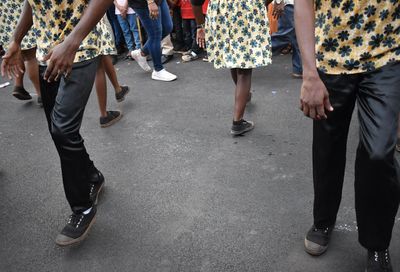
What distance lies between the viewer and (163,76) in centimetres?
585

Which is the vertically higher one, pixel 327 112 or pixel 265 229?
pixel 327 112

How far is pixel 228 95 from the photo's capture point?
16.4ft

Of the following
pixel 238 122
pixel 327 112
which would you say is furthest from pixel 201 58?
pixel 327 112

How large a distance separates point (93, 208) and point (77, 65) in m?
0.95

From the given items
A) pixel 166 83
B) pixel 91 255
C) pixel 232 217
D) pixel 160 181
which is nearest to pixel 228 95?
pixel 166 83

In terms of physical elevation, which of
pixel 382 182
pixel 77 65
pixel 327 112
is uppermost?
pixel 77 65

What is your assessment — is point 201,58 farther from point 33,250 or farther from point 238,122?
point 33,250

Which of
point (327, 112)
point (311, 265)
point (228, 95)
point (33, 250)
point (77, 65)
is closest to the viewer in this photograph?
point (327, 112)

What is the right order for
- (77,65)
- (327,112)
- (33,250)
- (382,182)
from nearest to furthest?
(382,182) → (327,112) → (77,65) → (33,250)

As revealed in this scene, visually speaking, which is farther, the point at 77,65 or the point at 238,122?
the point at 238,122

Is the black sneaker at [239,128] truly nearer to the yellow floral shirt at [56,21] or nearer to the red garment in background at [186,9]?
the yellow floral shirt at [56,21]

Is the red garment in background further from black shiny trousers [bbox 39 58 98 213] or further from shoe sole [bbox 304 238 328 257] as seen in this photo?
shoe sole [bbox 304 238 328 257]

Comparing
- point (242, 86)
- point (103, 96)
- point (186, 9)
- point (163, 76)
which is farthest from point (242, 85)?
point (186, 9)

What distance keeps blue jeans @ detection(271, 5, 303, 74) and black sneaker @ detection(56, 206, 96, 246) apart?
11.2 ft
